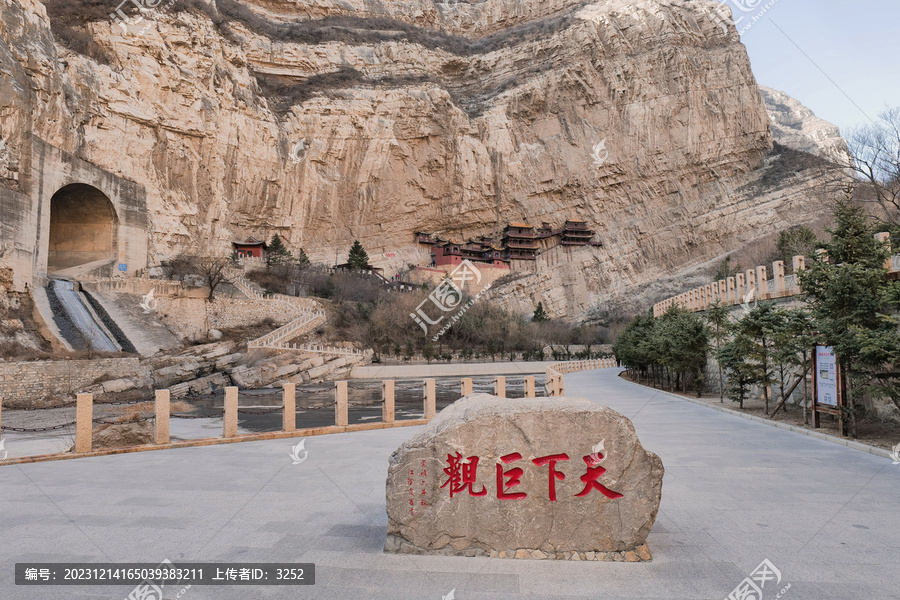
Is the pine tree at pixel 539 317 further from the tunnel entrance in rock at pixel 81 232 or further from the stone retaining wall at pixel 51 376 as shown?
the stone retaining wall at pixel 51 376

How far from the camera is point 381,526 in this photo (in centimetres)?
436

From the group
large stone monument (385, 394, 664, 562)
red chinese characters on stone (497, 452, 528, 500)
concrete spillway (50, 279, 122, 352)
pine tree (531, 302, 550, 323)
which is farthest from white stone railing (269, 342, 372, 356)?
red chinese characters on stone (497, 452, 528, 500)

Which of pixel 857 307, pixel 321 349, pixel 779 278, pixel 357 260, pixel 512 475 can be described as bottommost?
pixel 321 349

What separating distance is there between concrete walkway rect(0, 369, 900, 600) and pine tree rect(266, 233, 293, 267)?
1340 inches

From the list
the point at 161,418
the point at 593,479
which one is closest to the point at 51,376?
the point at 161,418

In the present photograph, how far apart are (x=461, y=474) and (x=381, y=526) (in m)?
1.07

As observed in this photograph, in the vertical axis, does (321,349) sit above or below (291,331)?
below

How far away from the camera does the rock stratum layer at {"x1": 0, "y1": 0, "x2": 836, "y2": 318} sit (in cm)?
4862

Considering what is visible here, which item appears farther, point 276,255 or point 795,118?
point 795,118

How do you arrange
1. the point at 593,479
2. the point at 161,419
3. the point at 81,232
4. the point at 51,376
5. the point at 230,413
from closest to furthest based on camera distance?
the point at 593,479 → the point at 161,419 → the point at 230,413 → the point at 51,376 → the point at 81,232

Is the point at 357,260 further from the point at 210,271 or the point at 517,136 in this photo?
the point at 517,136

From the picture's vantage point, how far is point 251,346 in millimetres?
26109

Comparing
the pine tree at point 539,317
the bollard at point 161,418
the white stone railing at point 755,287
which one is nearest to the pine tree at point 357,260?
the pine tree at point 539,317

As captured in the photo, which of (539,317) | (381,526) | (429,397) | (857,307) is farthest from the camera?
(539,317)
